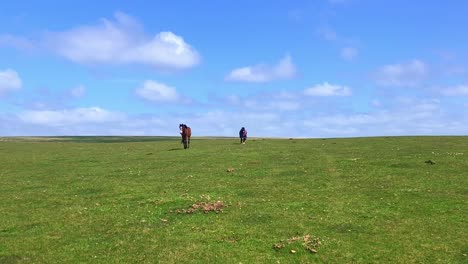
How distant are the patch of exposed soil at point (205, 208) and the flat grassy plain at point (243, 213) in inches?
9.1

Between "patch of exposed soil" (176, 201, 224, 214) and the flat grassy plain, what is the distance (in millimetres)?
231

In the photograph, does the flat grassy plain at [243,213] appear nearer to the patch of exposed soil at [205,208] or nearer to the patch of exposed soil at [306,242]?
the patch of exposed soil at [306,242]

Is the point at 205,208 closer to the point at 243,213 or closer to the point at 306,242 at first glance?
the point at 243,213

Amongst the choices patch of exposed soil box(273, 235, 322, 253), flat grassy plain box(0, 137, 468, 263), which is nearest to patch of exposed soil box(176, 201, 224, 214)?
flat grassy plain box(0, 137, 468, 263)

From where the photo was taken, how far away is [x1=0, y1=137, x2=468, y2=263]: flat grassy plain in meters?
17.2

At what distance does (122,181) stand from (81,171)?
314 inches

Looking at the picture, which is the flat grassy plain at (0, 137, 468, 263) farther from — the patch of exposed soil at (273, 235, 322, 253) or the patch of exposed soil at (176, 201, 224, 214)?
the patch of exposed soil at (176, 201, 224, 214)

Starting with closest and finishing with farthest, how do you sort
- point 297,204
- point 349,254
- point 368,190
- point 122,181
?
point 349,254 < point 297,204 < point 368,190 < point 122,181

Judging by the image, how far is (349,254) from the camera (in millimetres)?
16766

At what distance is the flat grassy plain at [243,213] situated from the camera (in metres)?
17.2

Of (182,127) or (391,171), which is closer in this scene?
(391,171)

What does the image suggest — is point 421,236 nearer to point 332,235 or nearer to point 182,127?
point 332,235

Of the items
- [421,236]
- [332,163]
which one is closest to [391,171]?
[332,163]

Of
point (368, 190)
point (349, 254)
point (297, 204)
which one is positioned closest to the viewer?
point (349, 254)
